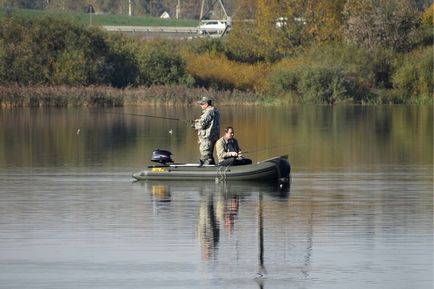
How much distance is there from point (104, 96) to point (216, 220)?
43651 mm

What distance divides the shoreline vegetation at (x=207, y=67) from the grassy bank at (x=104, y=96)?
0.04 metres

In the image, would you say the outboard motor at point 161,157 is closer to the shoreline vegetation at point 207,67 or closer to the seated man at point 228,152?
the seated man at point 228,152

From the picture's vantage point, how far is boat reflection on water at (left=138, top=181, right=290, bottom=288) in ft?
54.8

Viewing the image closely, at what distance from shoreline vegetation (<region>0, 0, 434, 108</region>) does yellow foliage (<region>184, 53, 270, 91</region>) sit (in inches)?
1.9

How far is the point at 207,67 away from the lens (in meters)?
70.8

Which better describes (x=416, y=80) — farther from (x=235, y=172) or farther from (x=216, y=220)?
(x=216, y=220)

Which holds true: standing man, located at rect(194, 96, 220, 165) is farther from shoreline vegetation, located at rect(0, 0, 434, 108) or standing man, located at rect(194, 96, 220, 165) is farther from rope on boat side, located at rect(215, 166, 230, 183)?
shoreline vegetation, located at rect(0, 0, 434, 108)

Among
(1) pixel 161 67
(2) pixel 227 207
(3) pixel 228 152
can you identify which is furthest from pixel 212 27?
(2) pixel 227 207

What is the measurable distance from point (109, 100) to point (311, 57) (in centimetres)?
1343

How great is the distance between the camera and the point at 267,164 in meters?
23.2

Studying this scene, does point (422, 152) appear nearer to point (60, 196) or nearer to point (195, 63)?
point (60, 196)

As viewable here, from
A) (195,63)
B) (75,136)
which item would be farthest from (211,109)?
(195,63)

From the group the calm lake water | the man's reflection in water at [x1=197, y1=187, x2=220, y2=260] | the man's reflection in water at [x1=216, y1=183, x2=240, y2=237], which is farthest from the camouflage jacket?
the man's reflection in water at [x1=197, y1=187, x2=220, y2=260]

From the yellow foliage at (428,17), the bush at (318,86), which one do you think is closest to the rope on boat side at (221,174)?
the bush at (318,86)
